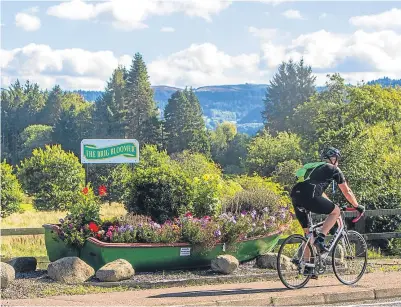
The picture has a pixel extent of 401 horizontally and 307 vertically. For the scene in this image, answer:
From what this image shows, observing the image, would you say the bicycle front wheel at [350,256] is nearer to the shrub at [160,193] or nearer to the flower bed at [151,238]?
the flower bed at [151,238]

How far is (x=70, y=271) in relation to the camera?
11.0m

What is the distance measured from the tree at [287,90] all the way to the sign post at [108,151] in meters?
120

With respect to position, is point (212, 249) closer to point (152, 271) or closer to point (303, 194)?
point (152, 271)

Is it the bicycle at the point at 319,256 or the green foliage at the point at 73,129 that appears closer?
the bicycle at the point at 319,256

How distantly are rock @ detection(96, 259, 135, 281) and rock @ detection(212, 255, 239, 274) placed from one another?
1403 millimetres

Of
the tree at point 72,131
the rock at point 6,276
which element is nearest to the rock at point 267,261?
the rock at point 6,276

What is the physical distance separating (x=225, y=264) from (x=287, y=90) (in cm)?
13897

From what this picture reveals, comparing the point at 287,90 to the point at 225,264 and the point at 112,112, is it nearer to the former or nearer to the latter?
the point at 112,112

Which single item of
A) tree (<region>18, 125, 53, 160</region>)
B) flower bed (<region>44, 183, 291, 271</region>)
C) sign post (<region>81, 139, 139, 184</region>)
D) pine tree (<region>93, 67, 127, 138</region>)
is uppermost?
pine tree (<region>93, 67, 127, 138</region>)

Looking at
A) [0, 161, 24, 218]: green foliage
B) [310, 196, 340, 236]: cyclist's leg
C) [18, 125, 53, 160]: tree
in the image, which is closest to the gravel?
[310, 196, 340, 236]: cyclist's leg

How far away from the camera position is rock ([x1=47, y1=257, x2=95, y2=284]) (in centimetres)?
1095

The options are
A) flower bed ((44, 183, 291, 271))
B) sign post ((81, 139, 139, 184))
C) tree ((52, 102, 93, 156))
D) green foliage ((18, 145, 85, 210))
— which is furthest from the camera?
tree ((52, 102, 93, 156))

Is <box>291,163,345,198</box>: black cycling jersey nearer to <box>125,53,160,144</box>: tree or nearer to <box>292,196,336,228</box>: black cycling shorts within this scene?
<box>292,196,336,228</box>: black cycling shorts

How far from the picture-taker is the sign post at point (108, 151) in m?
17.4
